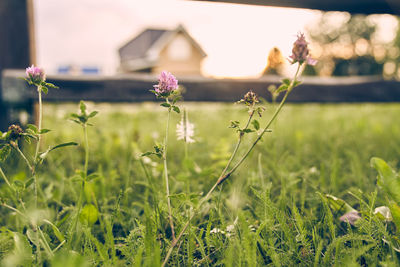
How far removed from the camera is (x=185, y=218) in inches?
39.5

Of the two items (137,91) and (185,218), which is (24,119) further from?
(185,218)

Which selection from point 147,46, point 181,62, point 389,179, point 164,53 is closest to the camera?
point 389,179

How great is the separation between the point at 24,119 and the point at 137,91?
78cm

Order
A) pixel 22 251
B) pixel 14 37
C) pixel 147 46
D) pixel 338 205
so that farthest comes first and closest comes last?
pixel 147 46, pixel 14 37, pixel 338 205, pixel 22 251

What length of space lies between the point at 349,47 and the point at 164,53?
65.0ft

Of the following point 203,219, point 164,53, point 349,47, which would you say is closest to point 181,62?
point 164,53

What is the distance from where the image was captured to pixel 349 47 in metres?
34.3

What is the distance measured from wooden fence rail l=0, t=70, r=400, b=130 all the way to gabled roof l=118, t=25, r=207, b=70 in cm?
2763

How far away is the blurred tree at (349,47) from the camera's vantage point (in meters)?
33.2

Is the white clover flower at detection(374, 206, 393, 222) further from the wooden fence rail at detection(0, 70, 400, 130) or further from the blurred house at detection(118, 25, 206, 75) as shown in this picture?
the blurred house at detection(118, 25, 206, 75)

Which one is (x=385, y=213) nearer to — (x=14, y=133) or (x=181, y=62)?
(x=14, y=133)

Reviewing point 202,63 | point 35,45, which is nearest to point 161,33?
point 202,63

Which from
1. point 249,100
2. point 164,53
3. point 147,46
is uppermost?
point 147,46

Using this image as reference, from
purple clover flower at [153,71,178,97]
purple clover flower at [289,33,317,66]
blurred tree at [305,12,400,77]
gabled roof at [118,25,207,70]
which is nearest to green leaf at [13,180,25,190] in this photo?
purple clover flower at [153,71,178,97]
